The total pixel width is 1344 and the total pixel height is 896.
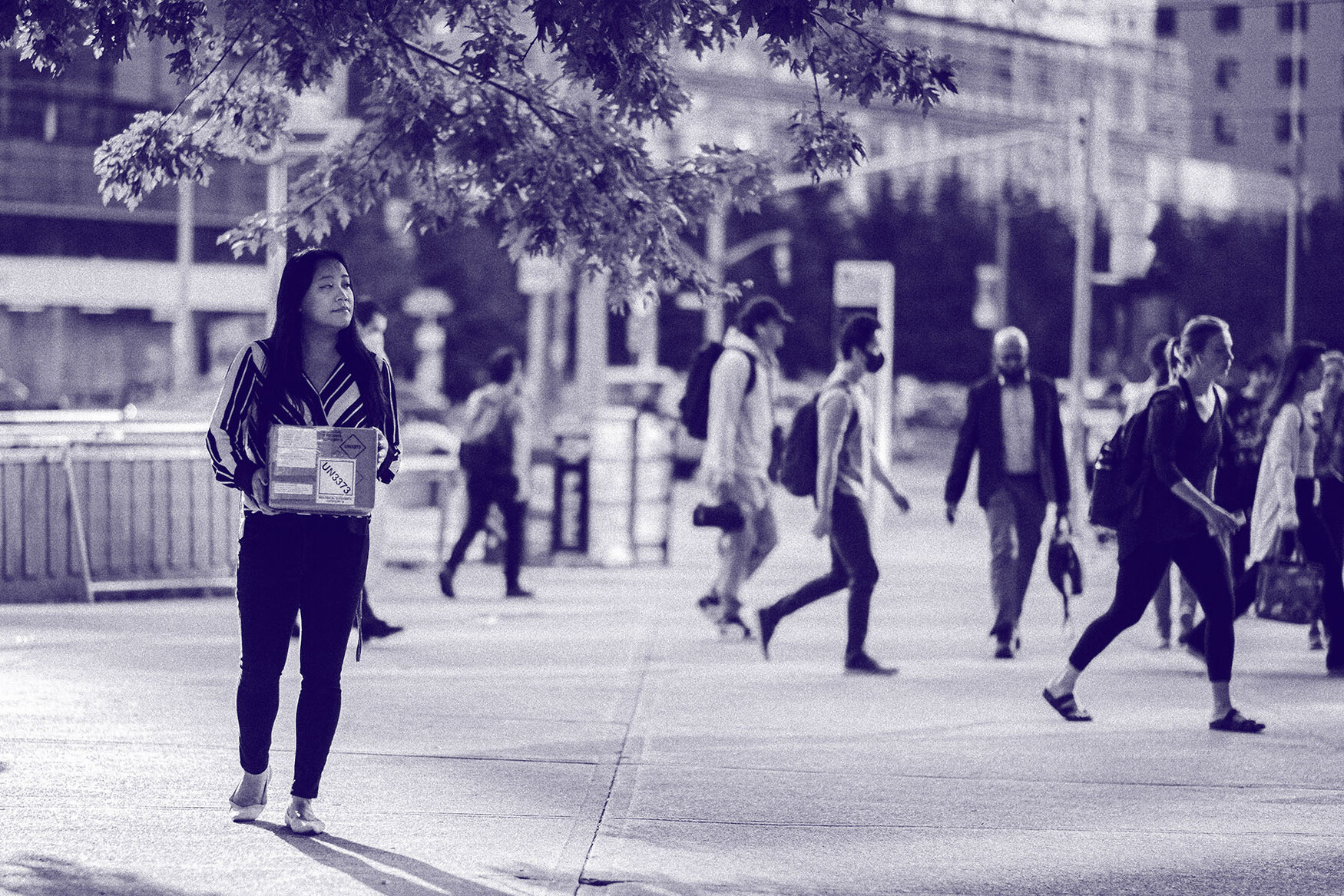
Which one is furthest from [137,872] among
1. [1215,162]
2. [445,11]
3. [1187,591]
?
[1215,162]

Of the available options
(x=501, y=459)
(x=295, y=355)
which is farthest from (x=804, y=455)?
(x=295, y=355)

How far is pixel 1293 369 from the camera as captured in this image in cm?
1006

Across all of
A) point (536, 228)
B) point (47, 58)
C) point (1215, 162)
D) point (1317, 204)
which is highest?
point (1215, 162)

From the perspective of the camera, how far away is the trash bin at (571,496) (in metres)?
17.7

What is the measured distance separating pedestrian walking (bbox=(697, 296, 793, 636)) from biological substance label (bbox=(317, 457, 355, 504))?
5726mm

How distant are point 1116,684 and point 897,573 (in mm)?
7248

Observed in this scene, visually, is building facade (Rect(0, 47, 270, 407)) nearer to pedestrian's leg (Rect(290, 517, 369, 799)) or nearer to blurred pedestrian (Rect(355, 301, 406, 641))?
blurred pedestrian (Rect(355, 301, 406, 641))

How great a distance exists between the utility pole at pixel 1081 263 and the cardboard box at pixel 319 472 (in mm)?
13079

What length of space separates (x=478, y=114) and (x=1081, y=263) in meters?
12.2

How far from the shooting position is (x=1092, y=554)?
2002 cm

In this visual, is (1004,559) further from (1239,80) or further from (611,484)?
(1239,80)

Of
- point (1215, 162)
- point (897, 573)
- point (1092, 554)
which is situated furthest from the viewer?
point (1215, 162)

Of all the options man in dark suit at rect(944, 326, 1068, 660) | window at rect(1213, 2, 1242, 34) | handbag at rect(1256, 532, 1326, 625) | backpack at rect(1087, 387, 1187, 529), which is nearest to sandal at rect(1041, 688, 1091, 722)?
backpack at rect(1087, 387, 1187, 529)

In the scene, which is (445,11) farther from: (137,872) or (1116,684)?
(1116,684)
